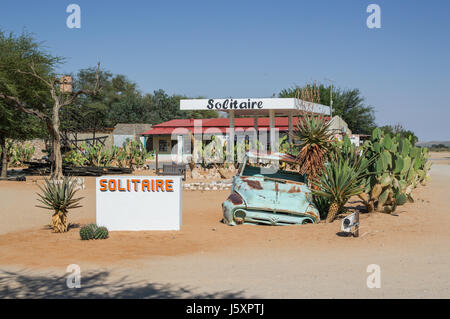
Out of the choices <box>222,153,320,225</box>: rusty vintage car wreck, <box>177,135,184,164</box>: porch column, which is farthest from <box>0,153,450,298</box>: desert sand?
<box>177,135,184,164</box>: porch column

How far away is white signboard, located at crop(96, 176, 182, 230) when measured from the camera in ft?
37.0

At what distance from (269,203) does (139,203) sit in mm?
2965

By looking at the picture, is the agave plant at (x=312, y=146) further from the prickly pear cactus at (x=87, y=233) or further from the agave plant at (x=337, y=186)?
the prickly pear cactus at (x=87, y=233)

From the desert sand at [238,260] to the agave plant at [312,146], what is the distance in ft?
5.80

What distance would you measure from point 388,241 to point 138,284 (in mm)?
5179

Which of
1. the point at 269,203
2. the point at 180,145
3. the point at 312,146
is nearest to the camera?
the point at 269,203

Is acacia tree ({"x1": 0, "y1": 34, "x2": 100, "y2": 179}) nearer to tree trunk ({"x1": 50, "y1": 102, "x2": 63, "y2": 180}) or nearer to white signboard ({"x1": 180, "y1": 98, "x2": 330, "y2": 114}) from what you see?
tree trunk ({"x1": 50, "y1": 102, "x2": 63, "y2": 180})

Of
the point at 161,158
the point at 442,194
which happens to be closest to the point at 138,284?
the point at 442,194

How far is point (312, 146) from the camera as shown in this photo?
496 inches

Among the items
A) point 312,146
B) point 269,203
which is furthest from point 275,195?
point 312,146

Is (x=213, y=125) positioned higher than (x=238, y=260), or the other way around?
(x=213, y=125)

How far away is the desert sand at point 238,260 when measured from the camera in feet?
20.6

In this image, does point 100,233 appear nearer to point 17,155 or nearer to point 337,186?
point 337,186
